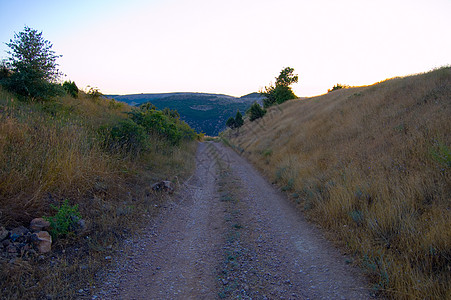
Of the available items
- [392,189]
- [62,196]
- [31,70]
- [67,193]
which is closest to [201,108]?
[31,70]

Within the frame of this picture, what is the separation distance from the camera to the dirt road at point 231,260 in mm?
3078

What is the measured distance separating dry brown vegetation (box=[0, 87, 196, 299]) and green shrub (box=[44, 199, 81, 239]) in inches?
5.3

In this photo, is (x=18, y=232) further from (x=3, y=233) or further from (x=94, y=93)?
(x=94, y=93)

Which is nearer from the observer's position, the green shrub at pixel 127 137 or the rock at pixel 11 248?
the rock at pixel 11 248

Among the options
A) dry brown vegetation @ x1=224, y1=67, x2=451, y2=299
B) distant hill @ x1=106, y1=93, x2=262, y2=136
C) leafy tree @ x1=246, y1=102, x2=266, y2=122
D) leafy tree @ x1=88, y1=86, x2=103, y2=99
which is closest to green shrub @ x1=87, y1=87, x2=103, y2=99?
leafy tree @ x1=88, y1=86, x2=103, y2=99

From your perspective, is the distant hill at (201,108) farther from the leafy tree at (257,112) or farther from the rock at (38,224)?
the rock at (38,224)

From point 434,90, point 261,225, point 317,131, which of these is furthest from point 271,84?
point 261,225

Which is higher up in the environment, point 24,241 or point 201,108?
point 201,108

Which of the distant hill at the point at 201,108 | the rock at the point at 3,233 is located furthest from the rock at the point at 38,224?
the distant hill at the point at 201,108

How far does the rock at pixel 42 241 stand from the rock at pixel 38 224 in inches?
8.0

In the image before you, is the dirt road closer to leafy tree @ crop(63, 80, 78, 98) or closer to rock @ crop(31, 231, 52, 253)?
rock @ crop(31, 231, 52, 253)

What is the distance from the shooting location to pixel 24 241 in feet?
11.4

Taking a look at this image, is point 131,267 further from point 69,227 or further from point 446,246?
point 446,246

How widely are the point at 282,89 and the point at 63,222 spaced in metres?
47.6
